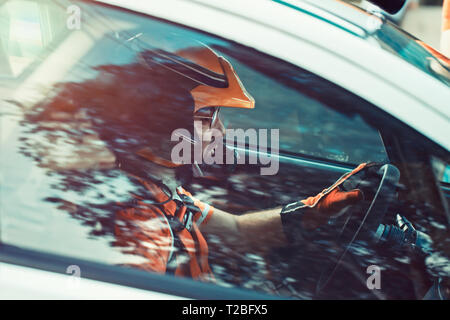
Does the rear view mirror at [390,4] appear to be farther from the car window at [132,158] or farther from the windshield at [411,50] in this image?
the car window at [132,158]

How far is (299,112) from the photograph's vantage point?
4.15 ft

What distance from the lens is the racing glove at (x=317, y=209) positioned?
1.31 metres

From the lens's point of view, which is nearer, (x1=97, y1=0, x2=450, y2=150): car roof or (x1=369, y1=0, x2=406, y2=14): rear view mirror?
(x1=97, y1=0, x2=450, y2=150): car roof

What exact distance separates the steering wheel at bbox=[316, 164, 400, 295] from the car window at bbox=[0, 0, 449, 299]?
0.6 inches

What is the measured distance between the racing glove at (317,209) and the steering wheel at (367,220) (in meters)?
0.04

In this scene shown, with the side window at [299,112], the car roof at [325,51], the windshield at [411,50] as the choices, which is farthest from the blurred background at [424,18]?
the car roof at [325,51]

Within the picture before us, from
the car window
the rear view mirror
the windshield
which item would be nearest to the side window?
the car window

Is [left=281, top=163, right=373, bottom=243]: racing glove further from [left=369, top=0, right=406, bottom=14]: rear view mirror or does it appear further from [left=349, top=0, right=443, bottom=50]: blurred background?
[left=349, top=0, right=443, bottom=50]: blurred background

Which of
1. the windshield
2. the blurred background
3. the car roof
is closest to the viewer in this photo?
the car roof

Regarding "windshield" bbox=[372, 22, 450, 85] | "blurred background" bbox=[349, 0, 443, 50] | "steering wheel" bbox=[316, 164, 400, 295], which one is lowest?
"steering wheel" bbox=[316, 164, 400, 295]

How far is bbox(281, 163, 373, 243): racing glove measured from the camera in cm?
131

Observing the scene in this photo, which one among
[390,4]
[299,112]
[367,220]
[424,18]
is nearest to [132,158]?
[299,112]

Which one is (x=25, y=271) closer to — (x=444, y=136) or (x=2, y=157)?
(x=2, y=157)

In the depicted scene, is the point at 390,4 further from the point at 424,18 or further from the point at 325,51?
the point at 424,18
